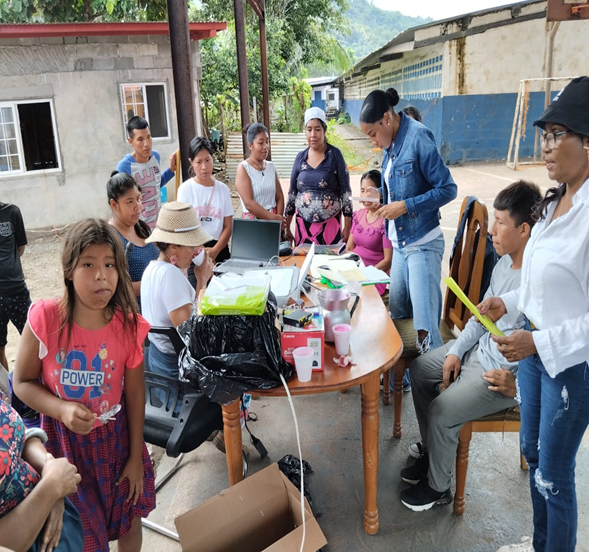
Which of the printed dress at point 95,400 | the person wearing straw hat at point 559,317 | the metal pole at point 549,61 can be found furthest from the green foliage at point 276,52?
the person wearing straw hat at point 559,317

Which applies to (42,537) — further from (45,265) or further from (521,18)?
(521,18)

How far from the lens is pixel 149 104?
352 inches

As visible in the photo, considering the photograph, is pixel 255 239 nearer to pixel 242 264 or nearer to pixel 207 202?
pixel 242 264

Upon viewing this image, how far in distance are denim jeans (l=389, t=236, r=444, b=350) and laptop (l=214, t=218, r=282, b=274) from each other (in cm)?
74

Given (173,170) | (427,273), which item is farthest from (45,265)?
(427,273)

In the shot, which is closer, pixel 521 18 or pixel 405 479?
pixel 405 479

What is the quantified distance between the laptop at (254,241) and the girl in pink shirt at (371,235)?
0.64 meters

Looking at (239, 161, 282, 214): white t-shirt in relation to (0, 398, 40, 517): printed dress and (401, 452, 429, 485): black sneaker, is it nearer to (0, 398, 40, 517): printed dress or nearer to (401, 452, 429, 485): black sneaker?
(401, 452, 429, 485): black sneaker

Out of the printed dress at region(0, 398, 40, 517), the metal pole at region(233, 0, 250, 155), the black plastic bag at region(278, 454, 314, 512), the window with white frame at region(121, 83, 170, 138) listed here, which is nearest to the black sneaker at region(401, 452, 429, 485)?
the black plastic bag at region(278, 454, 314, 512)

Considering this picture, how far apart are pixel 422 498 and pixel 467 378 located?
596 mm

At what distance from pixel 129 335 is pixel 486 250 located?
1753 millimetres

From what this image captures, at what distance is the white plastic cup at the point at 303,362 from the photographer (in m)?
1.85

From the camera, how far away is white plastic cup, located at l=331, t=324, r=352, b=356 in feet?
6.50

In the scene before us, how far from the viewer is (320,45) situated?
1795cm
